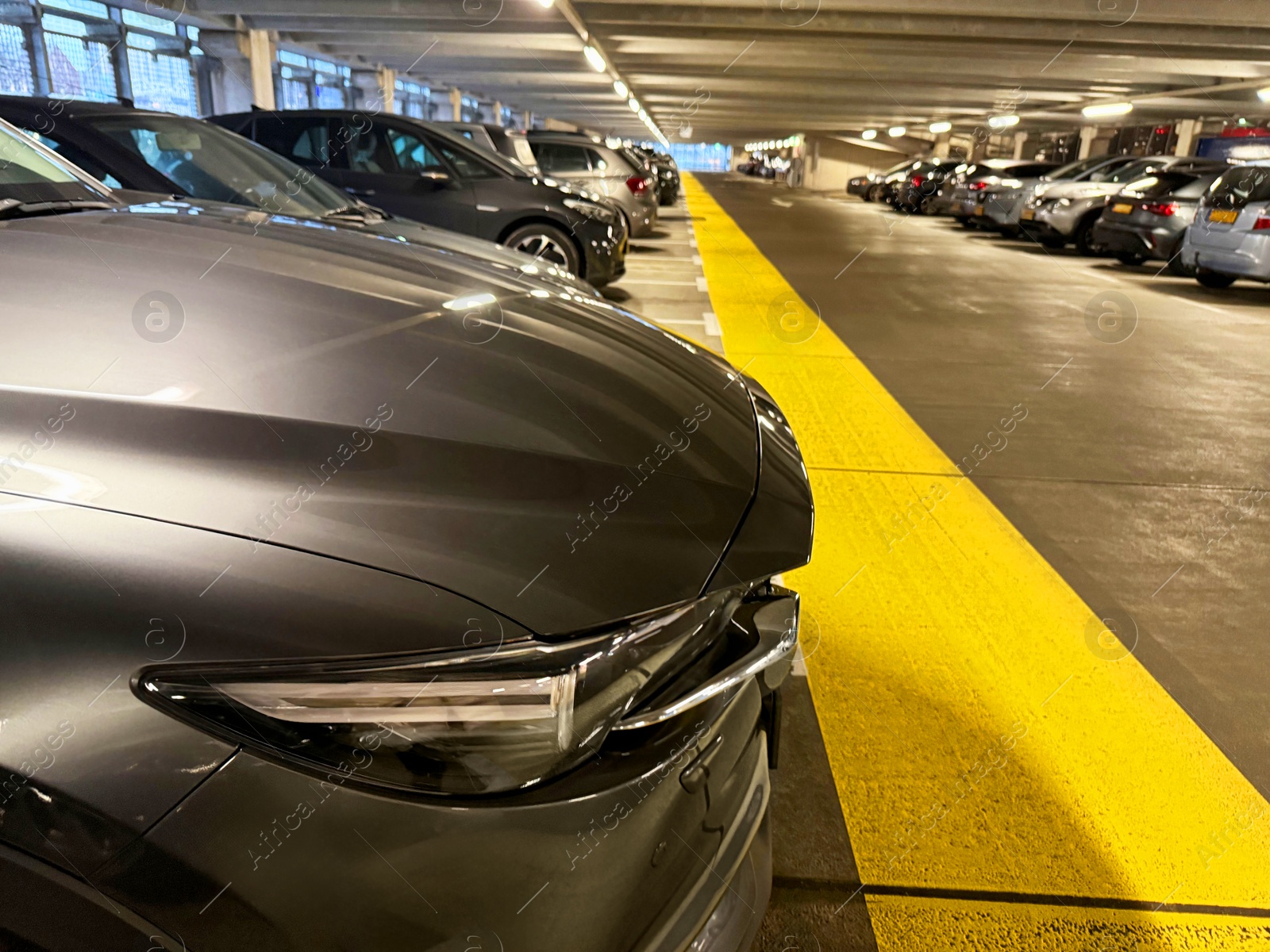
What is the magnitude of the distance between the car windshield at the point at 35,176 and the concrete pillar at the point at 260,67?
17.3m

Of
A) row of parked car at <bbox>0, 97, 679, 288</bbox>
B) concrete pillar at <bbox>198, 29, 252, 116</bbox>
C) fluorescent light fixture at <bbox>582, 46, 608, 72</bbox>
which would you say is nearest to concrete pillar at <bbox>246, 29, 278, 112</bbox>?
concrete pillar at <bbox>198, 29, 252, 116</bbox>

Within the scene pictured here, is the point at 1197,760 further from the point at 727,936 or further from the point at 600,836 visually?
the point at 600,836

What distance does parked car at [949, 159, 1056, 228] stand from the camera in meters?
17.9

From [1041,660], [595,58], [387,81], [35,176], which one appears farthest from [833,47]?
[35,176]

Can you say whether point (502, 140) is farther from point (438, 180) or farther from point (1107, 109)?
point (1107, 109)

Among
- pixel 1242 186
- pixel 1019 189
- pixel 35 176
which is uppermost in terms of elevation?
pixel 35 176

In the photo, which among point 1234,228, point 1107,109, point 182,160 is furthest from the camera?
point 1107,109

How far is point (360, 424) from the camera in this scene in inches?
43.6

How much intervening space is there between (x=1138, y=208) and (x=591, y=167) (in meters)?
7.68

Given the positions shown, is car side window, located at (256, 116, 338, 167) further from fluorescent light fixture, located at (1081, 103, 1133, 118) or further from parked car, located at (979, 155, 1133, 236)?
fluorescent light fixture, located at (1081, 103, 1133, 118)

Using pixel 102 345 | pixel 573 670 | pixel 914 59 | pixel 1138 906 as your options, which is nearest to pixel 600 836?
pixel 573 670

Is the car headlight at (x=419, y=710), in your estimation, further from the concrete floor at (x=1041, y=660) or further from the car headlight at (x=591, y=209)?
the car headlight at (x=591, y=209)

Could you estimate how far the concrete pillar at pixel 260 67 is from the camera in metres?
17.3

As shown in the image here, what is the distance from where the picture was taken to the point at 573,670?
0.95 meters
